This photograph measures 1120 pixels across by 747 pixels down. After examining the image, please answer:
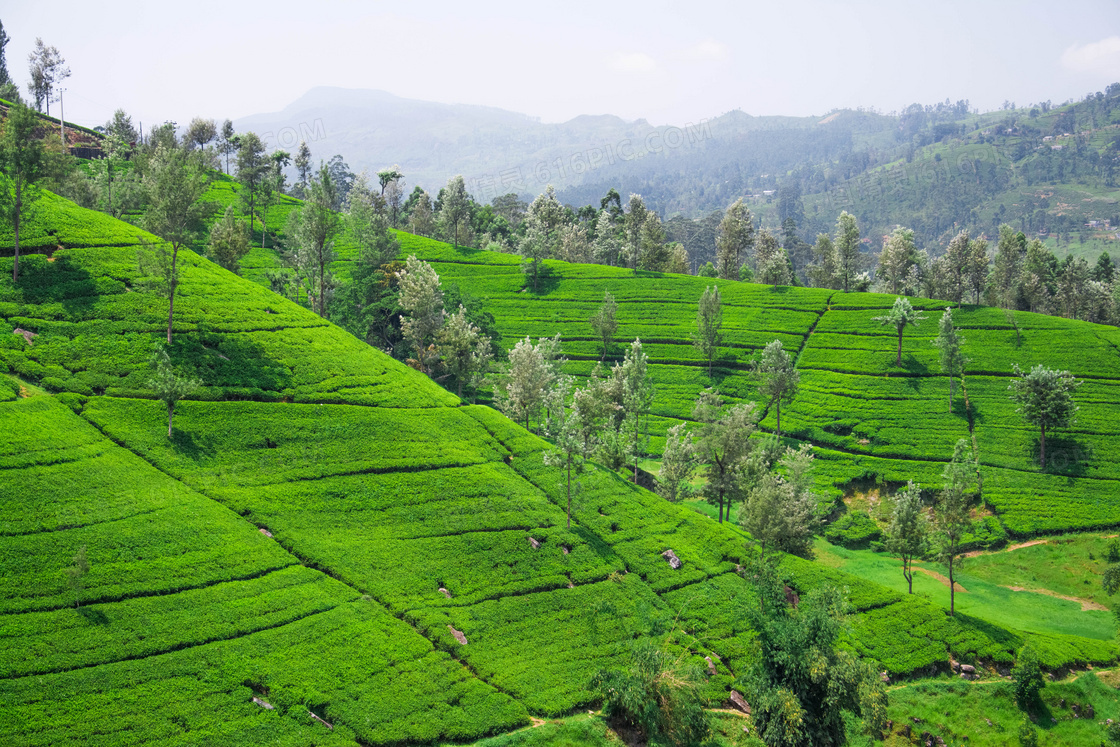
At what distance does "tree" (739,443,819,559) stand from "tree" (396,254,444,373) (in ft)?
169

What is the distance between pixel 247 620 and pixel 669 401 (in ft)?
245

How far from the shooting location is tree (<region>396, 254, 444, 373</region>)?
334 ft

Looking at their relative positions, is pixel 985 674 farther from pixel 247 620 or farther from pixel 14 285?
pixel 14 285

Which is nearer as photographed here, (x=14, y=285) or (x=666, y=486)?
(x=14, y=285)

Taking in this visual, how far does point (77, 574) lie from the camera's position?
42.4 meters

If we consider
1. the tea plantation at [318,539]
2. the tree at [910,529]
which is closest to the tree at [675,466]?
the tea plantation at [318,539]

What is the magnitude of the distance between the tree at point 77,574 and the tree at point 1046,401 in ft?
333

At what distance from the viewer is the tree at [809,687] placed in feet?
149

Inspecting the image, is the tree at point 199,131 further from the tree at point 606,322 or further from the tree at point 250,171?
the tree at point 606,322

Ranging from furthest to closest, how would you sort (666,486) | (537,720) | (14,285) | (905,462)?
(905,462) < (666,486) < (14,285) < (537,720)

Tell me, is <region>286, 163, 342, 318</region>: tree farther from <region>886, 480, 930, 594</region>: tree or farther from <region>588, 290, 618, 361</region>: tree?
<region>886, 480, 930, 594</region>: tree

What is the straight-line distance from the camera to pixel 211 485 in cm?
5628

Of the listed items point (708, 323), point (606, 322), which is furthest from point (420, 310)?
point (708, 323)

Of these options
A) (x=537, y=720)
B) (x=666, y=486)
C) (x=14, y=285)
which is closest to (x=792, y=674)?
(x=537, y=720)
